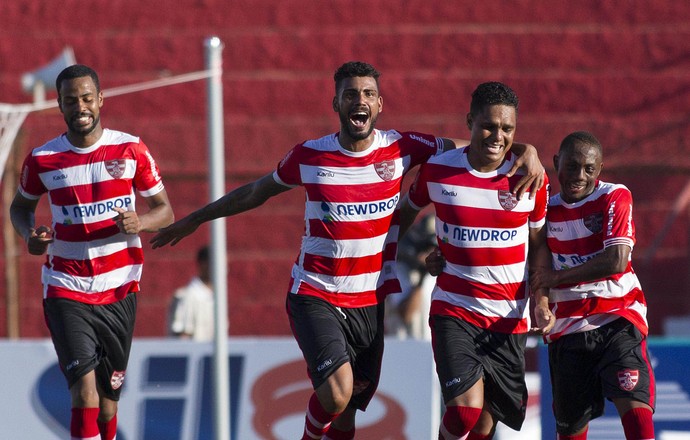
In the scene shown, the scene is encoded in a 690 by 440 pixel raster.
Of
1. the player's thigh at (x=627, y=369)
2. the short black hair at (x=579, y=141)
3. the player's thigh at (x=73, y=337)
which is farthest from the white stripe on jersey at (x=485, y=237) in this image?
the player's thigh at (x=73, y=337)

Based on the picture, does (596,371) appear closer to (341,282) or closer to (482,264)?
(482,264)

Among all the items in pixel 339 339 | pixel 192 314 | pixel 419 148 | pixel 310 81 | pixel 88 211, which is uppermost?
pixel 310 81

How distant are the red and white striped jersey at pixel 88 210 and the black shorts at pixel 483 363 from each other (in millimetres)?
1720

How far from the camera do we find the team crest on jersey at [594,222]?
5.60 m

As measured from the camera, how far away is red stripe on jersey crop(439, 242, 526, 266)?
552cm

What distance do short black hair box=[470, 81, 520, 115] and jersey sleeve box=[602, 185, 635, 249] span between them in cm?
65

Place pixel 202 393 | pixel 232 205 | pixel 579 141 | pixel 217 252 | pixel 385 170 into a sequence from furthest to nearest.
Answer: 1. pixel 202 393
2. pixel 217 252
3. pixel 232 205
4. pixel 385 170
5. pixel 579 141

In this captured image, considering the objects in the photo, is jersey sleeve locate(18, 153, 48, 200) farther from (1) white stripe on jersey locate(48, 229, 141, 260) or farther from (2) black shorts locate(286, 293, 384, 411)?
(2) black shorts locate(286, 293, 384, 411)

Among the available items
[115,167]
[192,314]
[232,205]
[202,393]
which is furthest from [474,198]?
[192,314]

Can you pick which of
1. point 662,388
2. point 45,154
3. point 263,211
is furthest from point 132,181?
point 263,211

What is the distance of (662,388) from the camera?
7461 mm

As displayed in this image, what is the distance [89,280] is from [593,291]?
254 cm

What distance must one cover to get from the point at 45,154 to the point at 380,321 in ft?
6.39

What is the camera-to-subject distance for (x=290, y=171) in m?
5.84
